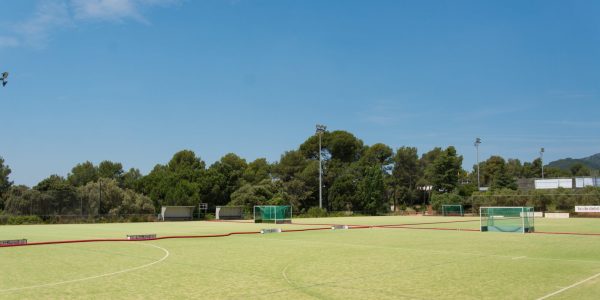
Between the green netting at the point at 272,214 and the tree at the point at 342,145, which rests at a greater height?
the tree at the point at 342,145

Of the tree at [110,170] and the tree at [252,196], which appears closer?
the tree at [252,196]

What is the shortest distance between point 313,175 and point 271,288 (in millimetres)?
80516

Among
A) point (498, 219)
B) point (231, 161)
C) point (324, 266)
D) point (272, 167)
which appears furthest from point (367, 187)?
point (324, 266)

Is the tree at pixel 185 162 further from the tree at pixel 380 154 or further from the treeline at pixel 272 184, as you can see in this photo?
the tree at pixel 380 154

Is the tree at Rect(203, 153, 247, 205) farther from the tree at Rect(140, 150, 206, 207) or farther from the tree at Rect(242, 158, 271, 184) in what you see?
the tree at Rect(242, 158, 271, 184)

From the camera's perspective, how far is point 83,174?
115 m

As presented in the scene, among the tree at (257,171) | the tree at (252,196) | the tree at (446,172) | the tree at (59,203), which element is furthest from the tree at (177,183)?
the tree at (446,172)

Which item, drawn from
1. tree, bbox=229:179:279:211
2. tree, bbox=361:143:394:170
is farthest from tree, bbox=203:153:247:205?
tree, bbox=361:143:394:170

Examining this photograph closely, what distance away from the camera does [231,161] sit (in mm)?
103812

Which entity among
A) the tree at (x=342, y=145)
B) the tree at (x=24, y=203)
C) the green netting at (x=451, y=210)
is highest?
the tree at (x=342, y=145)

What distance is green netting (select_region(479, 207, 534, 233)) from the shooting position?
3206 cm

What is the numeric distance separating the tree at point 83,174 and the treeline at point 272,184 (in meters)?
0.30

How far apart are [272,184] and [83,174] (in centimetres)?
5065

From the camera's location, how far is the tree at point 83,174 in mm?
111625
